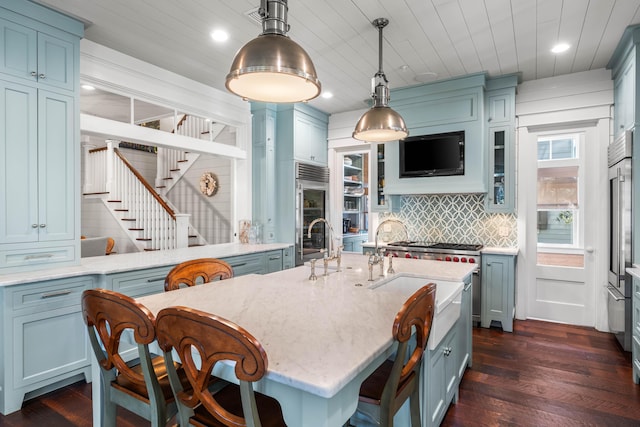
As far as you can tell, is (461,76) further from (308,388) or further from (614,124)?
(308,388)

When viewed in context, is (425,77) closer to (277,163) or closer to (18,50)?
(277,163)

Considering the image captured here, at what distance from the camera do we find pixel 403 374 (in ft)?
4.71

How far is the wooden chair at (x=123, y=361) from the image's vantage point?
1.23m

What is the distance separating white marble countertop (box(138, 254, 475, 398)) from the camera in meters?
1.02

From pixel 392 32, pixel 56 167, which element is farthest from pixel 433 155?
pixel 56 167

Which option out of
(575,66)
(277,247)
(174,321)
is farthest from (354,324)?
(575,66)

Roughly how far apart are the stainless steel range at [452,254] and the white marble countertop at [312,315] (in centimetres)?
149

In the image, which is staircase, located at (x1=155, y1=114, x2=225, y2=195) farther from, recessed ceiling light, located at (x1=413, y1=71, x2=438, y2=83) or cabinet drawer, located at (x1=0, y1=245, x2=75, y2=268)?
cabinet drawer, located at (x1=0, y1=245, x2=75, y2=268)

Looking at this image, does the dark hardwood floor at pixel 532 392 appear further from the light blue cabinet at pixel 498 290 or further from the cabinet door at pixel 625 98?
the cabinet door at pixel 625 98

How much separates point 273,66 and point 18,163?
7.27 feet

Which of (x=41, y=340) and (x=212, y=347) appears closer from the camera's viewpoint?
(x=212, y=347)

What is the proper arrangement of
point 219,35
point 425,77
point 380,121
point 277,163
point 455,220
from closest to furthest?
1. point 380,121
2. point 219,35
3. point 425,77
4. point 455,220
5. point 277,163

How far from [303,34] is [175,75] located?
1.63 metres

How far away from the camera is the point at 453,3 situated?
259 centimetres
